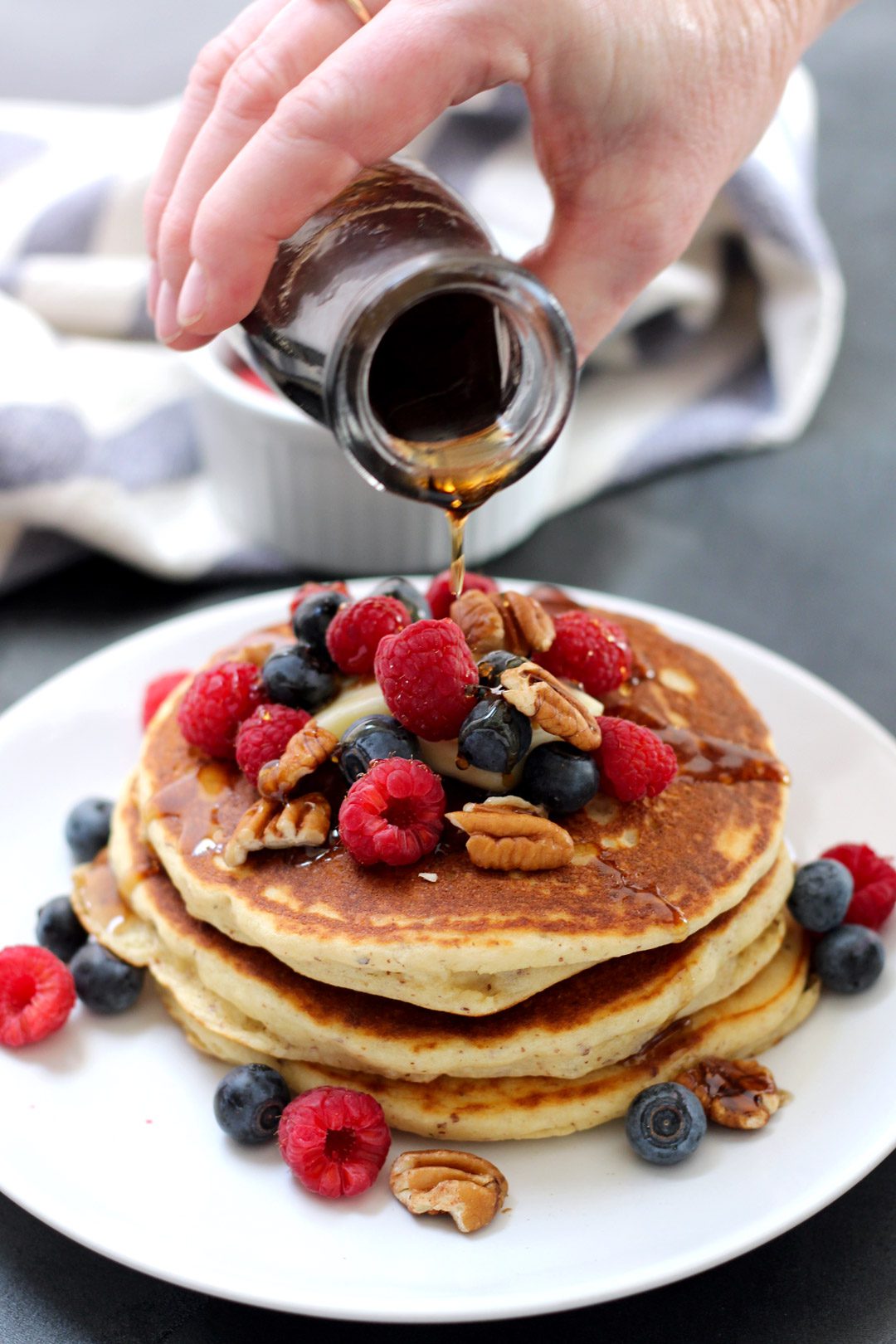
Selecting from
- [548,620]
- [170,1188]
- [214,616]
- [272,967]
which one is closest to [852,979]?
[548,620]

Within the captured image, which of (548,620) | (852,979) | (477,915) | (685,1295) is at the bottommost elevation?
(685,1295)

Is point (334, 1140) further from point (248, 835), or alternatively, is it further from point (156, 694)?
point (156, 694)

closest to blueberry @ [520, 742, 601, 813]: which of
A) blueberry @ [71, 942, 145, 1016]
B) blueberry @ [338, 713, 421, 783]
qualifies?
blueberry @ [338, 713, 421, 783]

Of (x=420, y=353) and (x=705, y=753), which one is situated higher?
(x=420, y=353)

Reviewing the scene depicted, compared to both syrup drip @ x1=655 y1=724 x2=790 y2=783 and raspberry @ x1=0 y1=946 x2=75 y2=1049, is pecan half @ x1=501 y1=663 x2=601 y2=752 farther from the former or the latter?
raspberry @ x1=0 y1=946 x2=75 y2=1049

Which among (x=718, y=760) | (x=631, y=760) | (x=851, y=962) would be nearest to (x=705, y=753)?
(x=718, y=760)

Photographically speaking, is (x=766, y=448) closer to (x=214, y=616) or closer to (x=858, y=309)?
(x=858, y=309)
